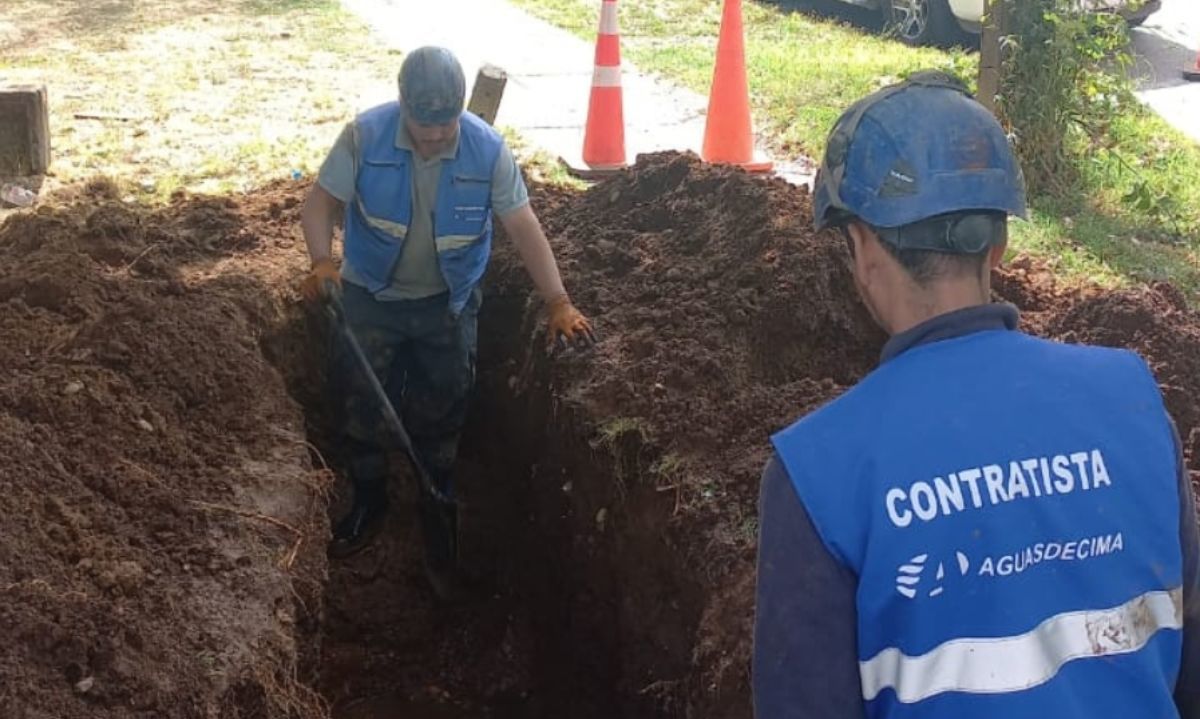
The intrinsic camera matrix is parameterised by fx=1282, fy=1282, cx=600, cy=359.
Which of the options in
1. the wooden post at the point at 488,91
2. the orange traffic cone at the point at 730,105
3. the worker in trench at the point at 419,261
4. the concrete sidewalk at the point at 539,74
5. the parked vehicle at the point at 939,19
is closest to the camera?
the worker in trench at the point at 419,261

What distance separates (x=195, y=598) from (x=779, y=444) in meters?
2.21

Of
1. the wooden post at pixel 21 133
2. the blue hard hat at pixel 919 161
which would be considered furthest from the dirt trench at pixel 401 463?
the blue hard hat at pixel 919 161

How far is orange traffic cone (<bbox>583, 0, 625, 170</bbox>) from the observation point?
763 centimetres

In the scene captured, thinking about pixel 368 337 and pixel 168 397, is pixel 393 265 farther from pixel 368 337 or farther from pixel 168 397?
pixel 168 397

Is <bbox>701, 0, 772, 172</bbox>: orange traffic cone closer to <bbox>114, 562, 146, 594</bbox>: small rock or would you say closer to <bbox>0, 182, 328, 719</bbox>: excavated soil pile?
<bbox>0, 182, 328, 719</bbox>: excavated soil pile

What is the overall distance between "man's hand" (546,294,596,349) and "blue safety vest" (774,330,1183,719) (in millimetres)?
2984

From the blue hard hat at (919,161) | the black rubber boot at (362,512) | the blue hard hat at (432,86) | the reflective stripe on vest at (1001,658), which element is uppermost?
the blue hard hat at (919,161)

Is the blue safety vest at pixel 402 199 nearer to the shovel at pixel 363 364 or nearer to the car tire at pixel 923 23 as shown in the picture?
the shovel at pixel 363 364

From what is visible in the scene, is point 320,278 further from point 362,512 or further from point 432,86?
point 362,512

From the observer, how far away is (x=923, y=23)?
11.7m

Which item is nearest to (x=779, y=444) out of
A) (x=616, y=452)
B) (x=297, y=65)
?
(x=616, y=452)

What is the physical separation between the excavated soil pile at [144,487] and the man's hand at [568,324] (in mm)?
986

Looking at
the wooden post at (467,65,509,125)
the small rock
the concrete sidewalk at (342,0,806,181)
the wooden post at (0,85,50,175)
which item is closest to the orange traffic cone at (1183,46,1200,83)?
the concrete sidewalk at (342,0,806,181)

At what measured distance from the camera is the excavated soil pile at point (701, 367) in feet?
12.6
